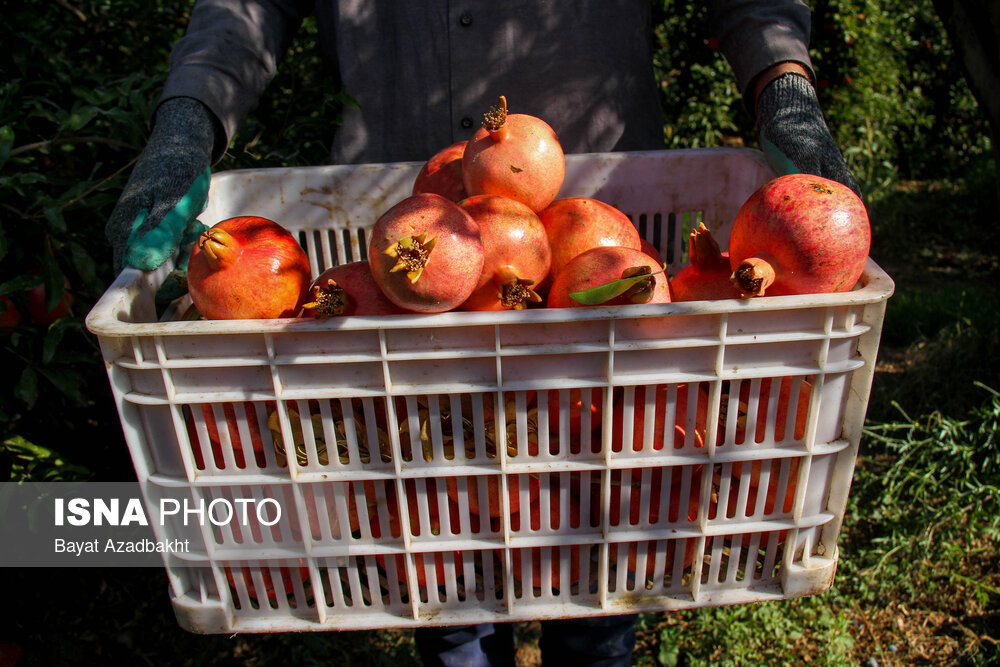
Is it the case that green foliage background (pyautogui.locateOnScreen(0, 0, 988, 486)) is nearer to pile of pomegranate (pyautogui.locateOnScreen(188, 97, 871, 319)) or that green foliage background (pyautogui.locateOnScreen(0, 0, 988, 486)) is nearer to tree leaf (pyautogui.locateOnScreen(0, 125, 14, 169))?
tree leaf (pyautogui.locateOnScreen(0, 125, 14, 169))

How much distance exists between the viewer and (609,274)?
122 centimetres

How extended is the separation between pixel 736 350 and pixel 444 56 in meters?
1.34

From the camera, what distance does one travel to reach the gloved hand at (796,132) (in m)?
1.53

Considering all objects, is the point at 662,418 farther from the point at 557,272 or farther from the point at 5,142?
the point at 5,142

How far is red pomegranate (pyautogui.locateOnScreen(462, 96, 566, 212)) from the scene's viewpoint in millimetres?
1473

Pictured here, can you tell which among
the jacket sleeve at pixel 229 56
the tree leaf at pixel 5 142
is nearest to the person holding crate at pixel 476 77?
the jacket sleeve at pixel 229 56

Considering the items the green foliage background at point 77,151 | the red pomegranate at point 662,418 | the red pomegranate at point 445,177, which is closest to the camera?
the red pomegranate at point 662,418

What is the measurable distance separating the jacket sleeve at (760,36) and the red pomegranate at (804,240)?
0.69 meters

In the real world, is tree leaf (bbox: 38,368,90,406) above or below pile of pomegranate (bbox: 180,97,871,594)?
below

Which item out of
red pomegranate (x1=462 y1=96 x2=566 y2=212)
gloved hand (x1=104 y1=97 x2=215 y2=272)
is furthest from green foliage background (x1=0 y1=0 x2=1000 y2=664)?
red pomegranate (x1=462 y1=96 x2=566 y2=212)

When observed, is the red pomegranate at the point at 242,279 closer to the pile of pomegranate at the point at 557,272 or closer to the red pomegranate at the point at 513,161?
the pile of pomegranate at the point at 557,272

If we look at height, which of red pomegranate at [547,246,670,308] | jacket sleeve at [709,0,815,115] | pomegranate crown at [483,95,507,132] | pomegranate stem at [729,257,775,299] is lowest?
A: red pomegranate at [547,246,670,308]

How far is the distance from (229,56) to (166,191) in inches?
21.5

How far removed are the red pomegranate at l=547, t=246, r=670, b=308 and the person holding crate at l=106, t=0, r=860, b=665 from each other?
1.80 feet
